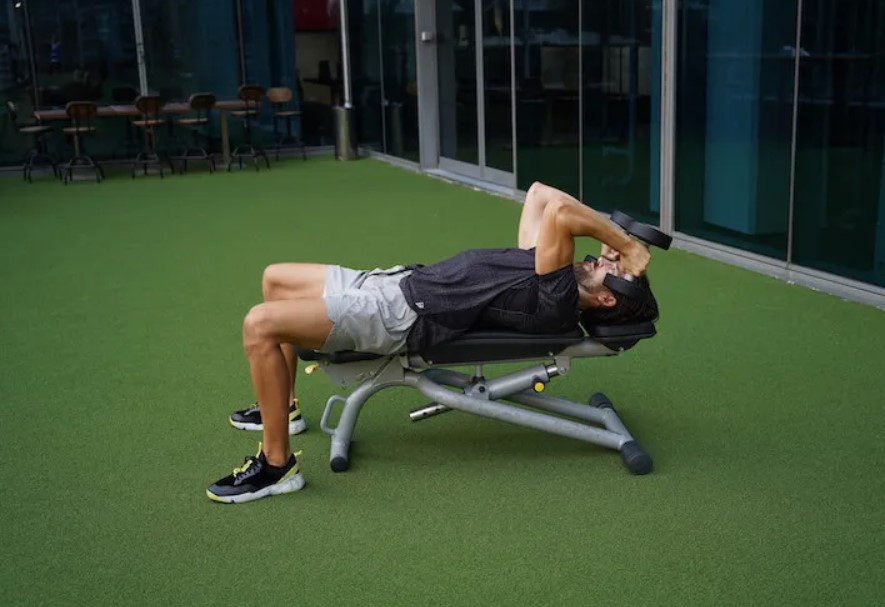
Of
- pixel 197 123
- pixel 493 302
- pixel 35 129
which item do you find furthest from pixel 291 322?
pixel 197 123

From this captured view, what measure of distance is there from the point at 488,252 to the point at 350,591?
1215mm

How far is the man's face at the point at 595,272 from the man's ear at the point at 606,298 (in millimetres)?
19

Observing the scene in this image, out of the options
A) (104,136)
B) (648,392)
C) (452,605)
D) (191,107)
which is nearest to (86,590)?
(452,605)

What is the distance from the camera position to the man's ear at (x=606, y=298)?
334cm

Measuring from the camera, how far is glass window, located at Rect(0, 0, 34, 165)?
1260 cm

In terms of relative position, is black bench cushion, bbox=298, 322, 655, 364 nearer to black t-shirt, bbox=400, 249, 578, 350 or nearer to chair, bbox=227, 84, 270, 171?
black t-shirt, bbox=400, 249, 578, 350

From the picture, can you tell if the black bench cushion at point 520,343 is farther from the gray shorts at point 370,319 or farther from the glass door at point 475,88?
the glass door at point 475,88

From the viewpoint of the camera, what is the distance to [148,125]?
1202 centimetres

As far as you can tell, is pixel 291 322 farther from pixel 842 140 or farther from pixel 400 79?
pixel 400 79

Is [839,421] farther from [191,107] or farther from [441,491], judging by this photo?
[191,107]

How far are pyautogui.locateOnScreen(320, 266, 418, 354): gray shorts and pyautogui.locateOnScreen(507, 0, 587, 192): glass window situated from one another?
16.4ft

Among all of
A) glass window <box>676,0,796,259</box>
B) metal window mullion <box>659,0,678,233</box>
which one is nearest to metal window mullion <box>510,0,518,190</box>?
metal window mullion <box>659,0,678,233</box>

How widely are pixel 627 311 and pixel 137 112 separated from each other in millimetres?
9881

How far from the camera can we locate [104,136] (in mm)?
13148
